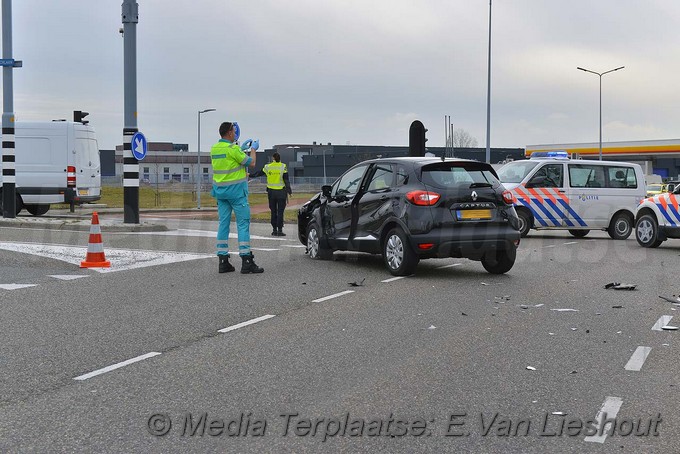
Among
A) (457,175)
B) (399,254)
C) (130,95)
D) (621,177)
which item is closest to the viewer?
(399,254)

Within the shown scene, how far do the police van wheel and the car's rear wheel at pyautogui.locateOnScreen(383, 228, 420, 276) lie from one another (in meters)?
7.49

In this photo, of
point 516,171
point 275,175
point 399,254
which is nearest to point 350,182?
point 399,254

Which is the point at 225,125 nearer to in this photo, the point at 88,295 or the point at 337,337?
the point at 88,295

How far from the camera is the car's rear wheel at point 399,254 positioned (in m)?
11.1

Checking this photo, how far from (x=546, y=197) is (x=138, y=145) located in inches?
359

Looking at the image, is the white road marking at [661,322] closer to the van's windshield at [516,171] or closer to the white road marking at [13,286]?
the white road marking at [13,286]

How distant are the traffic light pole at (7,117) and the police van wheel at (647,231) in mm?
14437

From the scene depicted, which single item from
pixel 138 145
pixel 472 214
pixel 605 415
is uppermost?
pixel 138 145

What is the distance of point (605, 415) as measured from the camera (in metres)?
4.97

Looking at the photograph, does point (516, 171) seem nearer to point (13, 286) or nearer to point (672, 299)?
point (672, 299)

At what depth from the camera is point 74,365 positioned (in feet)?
20.4

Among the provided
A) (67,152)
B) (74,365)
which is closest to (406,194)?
(74,365)

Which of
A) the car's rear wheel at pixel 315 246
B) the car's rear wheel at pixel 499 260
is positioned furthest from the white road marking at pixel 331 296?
the car's rear wheel at pixel 315 246

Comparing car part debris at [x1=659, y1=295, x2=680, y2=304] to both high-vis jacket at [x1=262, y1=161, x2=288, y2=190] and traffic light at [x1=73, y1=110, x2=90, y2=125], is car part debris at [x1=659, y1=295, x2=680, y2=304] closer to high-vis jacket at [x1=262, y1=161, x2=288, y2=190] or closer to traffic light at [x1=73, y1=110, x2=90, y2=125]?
high-vis jacket at [x1=262, y1=161, x2=288, y2=190]
